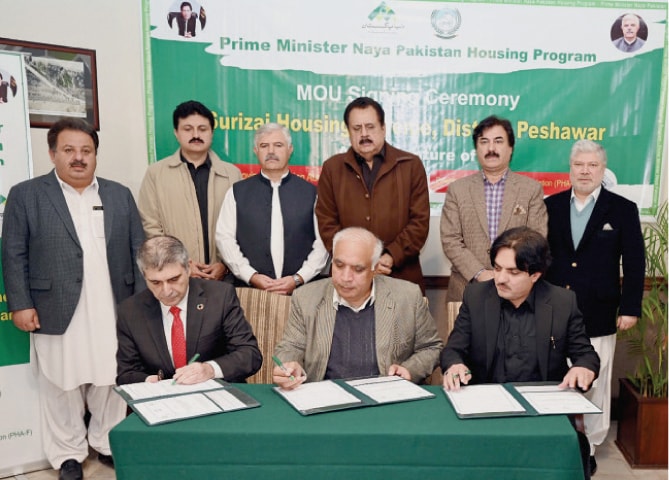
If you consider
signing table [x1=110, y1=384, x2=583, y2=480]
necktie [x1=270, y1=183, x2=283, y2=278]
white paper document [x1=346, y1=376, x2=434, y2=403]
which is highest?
necktie [x1=270, y1=183, x2=283, y2=278]

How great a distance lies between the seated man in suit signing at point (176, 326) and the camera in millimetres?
2131

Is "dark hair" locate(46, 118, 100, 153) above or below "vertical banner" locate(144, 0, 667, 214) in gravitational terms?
below

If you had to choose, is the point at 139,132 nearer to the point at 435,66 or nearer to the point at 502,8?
the point at 435,66

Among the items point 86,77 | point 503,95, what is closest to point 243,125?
point 86,77

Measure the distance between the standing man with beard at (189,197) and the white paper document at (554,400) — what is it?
184 cm

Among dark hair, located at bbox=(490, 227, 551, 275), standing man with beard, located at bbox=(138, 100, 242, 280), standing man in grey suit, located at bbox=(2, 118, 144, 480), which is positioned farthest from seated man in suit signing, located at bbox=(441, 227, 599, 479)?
standing man in grey suit, located at bbox=(2, 118, 144, 480)

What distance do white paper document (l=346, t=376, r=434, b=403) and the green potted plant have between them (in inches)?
74.3

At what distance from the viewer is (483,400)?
1787 mm

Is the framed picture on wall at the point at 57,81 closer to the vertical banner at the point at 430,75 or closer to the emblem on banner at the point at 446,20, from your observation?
the vertical banner at the point at 430,75

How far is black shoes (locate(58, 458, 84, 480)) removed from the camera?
2975mm

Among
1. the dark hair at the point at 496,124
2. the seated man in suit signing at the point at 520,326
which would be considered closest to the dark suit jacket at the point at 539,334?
the seated man in suit signing at the point at 520,326

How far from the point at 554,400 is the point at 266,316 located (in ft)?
4.43

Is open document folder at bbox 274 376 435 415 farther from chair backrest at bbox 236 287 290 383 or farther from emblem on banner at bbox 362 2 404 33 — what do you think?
emblem on banner at bbox 362 2 404 33

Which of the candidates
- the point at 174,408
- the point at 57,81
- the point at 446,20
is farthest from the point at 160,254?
the point at 446,20
